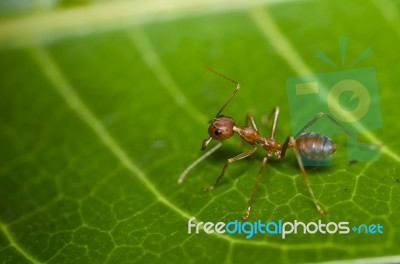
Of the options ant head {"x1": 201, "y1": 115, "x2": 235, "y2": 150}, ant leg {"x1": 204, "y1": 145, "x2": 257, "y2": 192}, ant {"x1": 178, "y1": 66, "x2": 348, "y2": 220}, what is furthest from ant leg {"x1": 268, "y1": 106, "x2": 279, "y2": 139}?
ant head {"x1": 201, "y1": 115, "x2": 235, "y2": 150}

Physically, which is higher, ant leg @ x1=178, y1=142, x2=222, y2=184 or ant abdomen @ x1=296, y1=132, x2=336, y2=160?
ant leg @ x1=178, y1=142, x2=222, y2=184

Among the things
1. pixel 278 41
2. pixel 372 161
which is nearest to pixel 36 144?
pixel 278 41

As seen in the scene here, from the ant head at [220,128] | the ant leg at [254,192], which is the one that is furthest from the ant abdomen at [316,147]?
the ant head at [220,128]

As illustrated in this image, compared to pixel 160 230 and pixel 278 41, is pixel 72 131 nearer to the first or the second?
pixel 160 230

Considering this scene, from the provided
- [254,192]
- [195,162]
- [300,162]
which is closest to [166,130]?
[195,162]

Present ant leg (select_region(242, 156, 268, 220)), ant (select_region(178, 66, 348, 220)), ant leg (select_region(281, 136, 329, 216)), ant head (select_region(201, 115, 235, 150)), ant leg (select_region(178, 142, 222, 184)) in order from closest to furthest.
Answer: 1. ant leg (select_region(281, 136, 329, 216))
2. ant leg (select_region(242, 156, 268, 220))
3. ant (select_region(178, 66, 348, 220))
4. ant leg (select_region(178, 142, 222, 184))
5. ant head (select_region(201, 115, 235, 150))

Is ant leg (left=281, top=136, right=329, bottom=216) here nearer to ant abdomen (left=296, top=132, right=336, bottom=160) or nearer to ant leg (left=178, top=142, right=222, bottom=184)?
ant abdomen (left=296, top=132, right=336, bottom=160)

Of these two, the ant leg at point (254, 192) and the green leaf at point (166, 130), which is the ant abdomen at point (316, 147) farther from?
the ant leg at point (254, 192)
